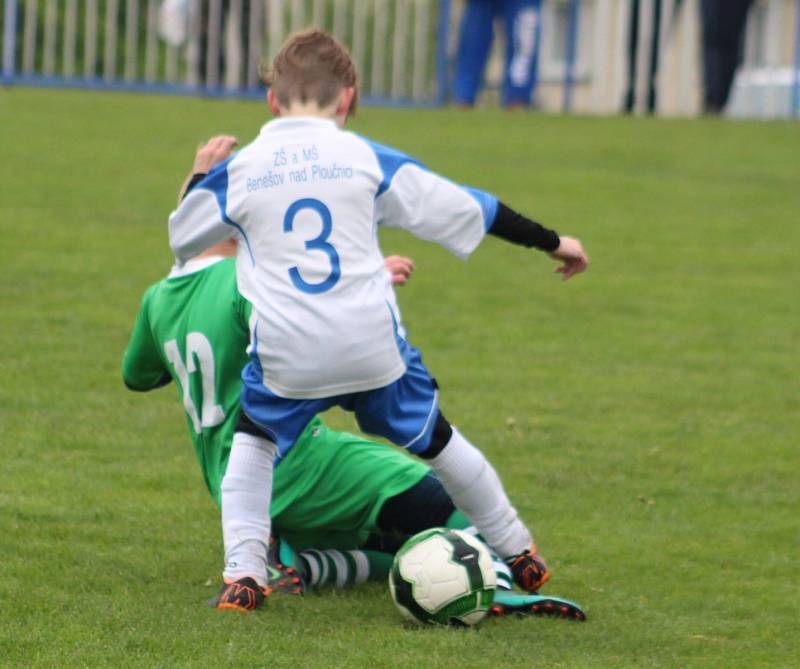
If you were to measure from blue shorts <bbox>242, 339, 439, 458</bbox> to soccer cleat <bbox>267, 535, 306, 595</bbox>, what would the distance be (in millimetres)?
440

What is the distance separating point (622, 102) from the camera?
61.2 ft

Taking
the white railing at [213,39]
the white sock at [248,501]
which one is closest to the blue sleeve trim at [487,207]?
the white sock at [248,501]

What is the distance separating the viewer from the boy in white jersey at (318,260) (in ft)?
14.0

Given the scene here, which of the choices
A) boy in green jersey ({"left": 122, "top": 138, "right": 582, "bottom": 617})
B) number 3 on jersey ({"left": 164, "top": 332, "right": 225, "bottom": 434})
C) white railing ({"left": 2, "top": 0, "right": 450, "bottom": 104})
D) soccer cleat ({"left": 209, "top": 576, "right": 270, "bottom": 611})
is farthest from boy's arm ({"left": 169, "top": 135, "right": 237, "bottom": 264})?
white railing ({"left": 2, "top": 0, "right": 450, "bottom": 104})

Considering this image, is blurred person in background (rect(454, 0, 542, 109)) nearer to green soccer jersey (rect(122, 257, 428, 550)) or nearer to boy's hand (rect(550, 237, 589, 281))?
green soccer jersey (rect(122, 257, 428, 550))

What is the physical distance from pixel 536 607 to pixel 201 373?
3.61ft

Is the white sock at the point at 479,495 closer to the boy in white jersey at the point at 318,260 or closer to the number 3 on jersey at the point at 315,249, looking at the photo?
the boy in white jersey at the point at 318,260

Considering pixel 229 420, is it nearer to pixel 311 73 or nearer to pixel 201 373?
pixel 201 373

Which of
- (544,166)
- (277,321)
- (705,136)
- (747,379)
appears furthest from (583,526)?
(705,136)

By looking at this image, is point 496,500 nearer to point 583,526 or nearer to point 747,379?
point 583,526

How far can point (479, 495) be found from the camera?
14.9 feet

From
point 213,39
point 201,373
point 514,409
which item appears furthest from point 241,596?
point 213,39

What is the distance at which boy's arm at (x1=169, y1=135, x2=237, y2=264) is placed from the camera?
4348 mm

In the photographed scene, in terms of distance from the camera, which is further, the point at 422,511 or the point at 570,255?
the point at 422,511
